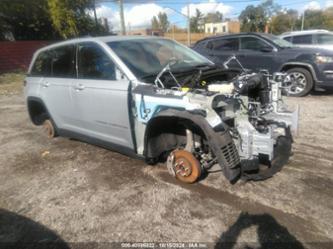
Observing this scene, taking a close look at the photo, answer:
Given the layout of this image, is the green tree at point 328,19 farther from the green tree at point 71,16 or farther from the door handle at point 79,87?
the door handle at point 79,87

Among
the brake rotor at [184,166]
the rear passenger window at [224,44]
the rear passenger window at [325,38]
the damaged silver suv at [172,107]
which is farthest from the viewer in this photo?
the rear passenger window at [325,38]

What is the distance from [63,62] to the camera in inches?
189

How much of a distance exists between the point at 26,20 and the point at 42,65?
20.2 metres

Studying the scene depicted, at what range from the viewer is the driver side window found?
28.2 feet

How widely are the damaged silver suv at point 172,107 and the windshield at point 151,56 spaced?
1 centimetres

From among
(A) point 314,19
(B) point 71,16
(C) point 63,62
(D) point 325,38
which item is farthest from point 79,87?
(A) point 314,19

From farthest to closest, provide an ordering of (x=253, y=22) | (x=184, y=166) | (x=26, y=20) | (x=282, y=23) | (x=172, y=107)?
(x=282, y=23), (x=253, y=22), (x=26, y=20), (x=184, y=166), (x=172, y=107)

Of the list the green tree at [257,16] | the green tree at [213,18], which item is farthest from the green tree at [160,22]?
the green tree at [257,16]

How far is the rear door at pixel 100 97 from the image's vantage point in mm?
3812

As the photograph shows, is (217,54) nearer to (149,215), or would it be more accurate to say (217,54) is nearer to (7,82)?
(149,215)

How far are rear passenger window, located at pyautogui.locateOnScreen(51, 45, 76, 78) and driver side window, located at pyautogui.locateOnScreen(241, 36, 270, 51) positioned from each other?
5.93 metres

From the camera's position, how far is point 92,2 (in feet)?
76.0

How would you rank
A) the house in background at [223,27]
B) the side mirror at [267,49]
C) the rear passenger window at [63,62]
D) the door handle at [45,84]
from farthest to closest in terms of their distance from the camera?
the house in background at [223,27] < the side mirror at [267,49] < the door handle at [45,84] < the rear passenger window at [63,62]

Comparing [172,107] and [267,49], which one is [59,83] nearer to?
[172,107]
